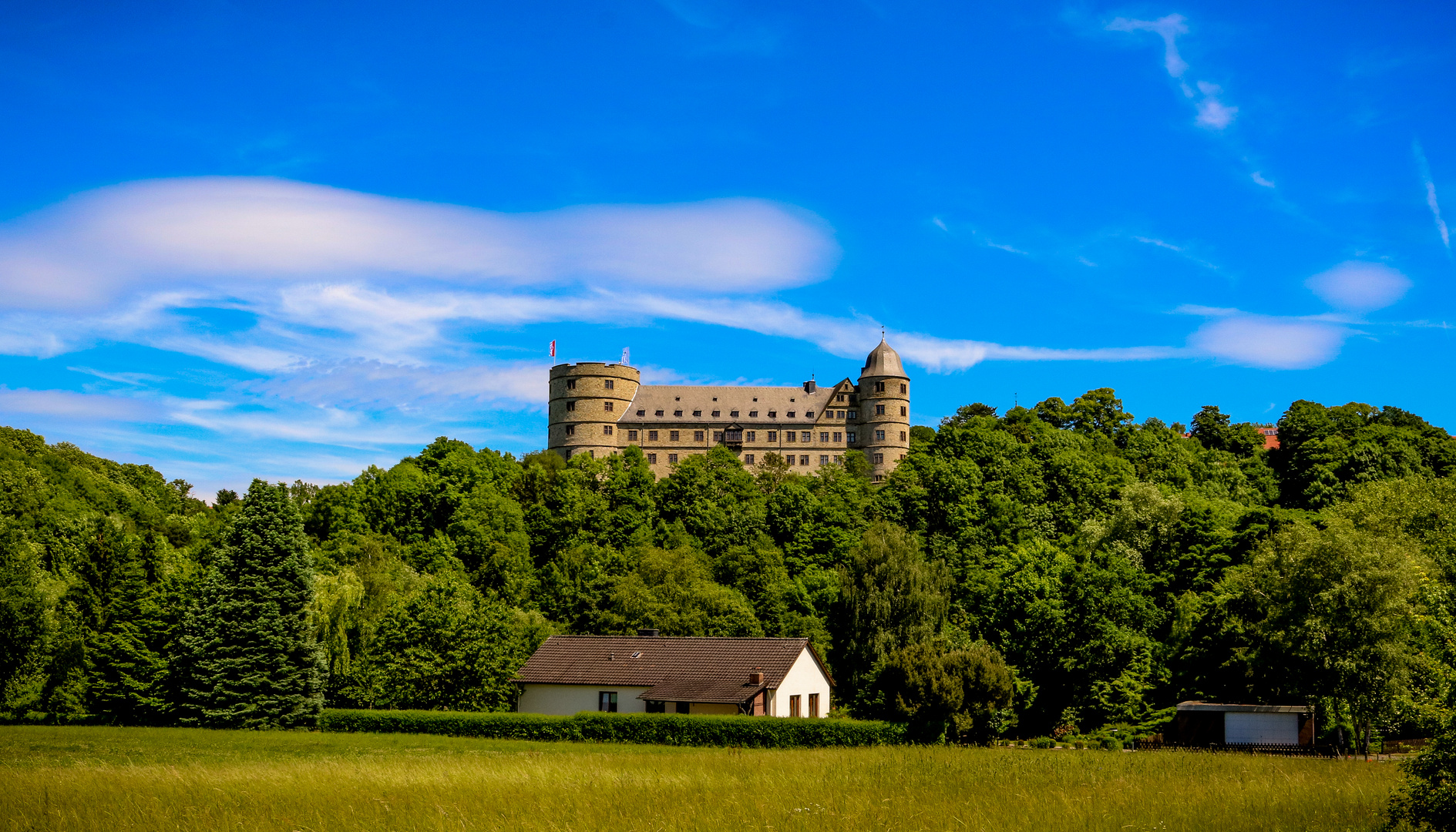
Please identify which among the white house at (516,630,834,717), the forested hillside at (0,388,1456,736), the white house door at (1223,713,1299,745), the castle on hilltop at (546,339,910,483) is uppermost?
the castle on hilltop at (546,339,910,483)

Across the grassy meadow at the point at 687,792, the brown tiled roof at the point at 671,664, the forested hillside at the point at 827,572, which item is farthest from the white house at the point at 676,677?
the grassy meadow at the point at 687,792

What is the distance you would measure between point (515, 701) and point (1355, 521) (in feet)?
112

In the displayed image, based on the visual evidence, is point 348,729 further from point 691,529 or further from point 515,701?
point 691,529

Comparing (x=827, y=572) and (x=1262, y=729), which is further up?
(x=827, y=572)

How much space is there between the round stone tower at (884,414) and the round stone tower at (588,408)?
23.9 metres

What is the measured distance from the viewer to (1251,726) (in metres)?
39.9

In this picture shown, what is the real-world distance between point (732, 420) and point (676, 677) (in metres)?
72.9

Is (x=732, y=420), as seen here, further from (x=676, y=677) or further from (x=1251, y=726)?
(x=1251, y=726)

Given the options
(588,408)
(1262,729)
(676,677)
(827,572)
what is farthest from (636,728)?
(588,408)

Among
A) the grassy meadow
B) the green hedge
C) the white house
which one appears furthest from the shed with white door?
the grassy meadow

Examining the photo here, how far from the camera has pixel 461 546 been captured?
244 feet

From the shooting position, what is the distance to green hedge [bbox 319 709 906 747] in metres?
34.9

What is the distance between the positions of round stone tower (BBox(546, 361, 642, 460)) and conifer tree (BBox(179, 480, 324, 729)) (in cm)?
6904

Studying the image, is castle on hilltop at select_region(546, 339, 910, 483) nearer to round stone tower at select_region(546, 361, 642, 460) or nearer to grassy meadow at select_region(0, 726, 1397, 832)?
round stone tower at select_region(546, 361, 642, 460)
